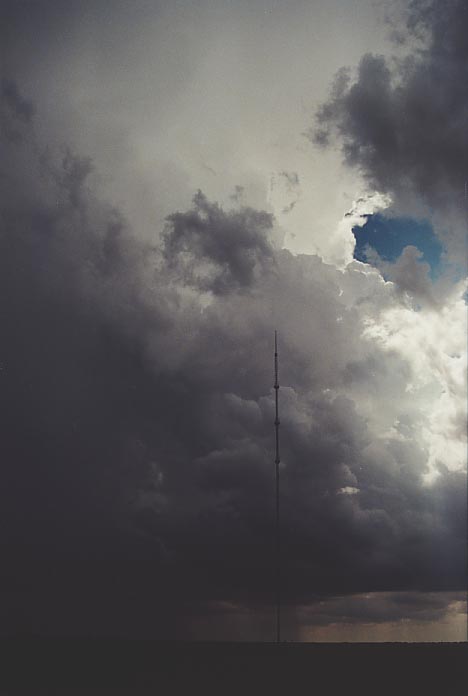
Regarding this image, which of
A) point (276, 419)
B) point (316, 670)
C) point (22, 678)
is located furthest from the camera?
point (22, 678)

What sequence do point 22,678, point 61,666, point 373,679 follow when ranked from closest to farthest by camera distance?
1. point 373,679
2. point 22,678
3. point 61,666

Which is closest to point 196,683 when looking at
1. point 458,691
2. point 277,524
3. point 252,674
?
point 252,674

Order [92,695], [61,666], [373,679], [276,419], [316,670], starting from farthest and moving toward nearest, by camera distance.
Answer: [61,666] → [316,670] → [373,679] → [276,419] → [92,695]

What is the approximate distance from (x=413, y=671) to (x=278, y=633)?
52.8m

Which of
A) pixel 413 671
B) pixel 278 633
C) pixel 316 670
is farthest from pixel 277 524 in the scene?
pixel 413 671

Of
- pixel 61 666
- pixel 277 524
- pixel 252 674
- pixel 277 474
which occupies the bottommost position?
pixel 61 666

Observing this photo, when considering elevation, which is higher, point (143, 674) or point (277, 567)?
point (277, 567)

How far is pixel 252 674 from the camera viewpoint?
371ft

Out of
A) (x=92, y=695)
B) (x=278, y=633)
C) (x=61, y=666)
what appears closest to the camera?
(x=278, y=633)

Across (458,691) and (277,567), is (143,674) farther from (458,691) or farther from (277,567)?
(458,691)

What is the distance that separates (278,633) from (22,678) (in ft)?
227

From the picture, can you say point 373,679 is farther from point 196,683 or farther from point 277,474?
point 277,474

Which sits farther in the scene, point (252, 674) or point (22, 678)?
point (22, 678)

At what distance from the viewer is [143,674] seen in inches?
5010
